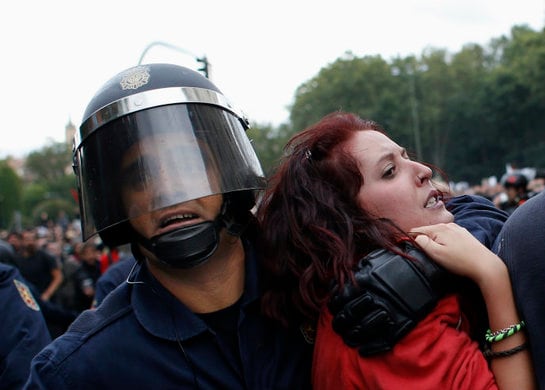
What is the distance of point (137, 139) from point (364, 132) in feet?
2.31

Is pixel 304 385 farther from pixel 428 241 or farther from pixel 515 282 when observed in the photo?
pixel 515 282

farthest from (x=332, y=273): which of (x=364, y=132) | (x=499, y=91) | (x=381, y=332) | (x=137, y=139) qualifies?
(x=499, y=91)

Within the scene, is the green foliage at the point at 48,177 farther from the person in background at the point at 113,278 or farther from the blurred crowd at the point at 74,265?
the person in background at the point at 113,278

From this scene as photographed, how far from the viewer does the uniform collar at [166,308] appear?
176 cm

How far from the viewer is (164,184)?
5.71 feet

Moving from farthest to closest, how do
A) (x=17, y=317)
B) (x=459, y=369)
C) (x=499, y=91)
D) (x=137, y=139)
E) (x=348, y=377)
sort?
(x=499, y=91) → (x=17, y=317) → (x=137, y=139) → (x=348, y=377) → (x=459, y=369)

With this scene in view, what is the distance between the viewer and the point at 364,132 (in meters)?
1.89

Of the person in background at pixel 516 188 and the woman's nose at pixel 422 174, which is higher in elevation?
the woman's nose at pixel 422 174

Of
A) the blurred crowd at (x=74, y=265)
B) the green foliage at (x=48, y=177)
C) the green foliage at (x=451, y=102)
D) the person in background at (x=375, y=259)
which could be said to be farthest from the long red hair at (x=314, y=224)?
the green foliage at (x=48, y=177)

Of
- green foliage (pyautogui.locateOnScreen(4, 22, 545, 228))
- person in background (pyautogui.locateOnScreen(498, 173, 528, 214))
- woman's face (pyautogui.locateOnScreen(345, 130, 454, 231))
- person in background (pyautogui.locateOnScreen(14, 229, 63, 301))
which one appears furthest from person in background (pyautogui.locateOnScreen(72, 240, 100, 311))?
green foliage (pyautogui.locateOnScreen(4, 22, 545, 228))

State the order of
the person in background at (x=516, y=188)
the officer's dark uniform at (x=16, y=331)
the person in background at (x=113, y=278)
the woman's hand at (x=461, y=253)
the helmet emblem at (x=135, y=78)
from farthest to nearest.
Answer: the person in background at (x=516, y=188) < the person in background at (x=113, y=278) < the officer's dark uniform at (x=16, y=331) < the helmet emblem at (x=135, y=78) < the woman's hand at (x=461, y=253)

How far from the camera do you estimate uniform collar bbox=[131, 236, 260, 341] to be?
1.76m

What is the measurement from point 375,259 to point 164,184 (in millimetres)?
651

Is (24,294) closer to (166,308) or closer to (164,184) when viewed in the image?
(166,308)
